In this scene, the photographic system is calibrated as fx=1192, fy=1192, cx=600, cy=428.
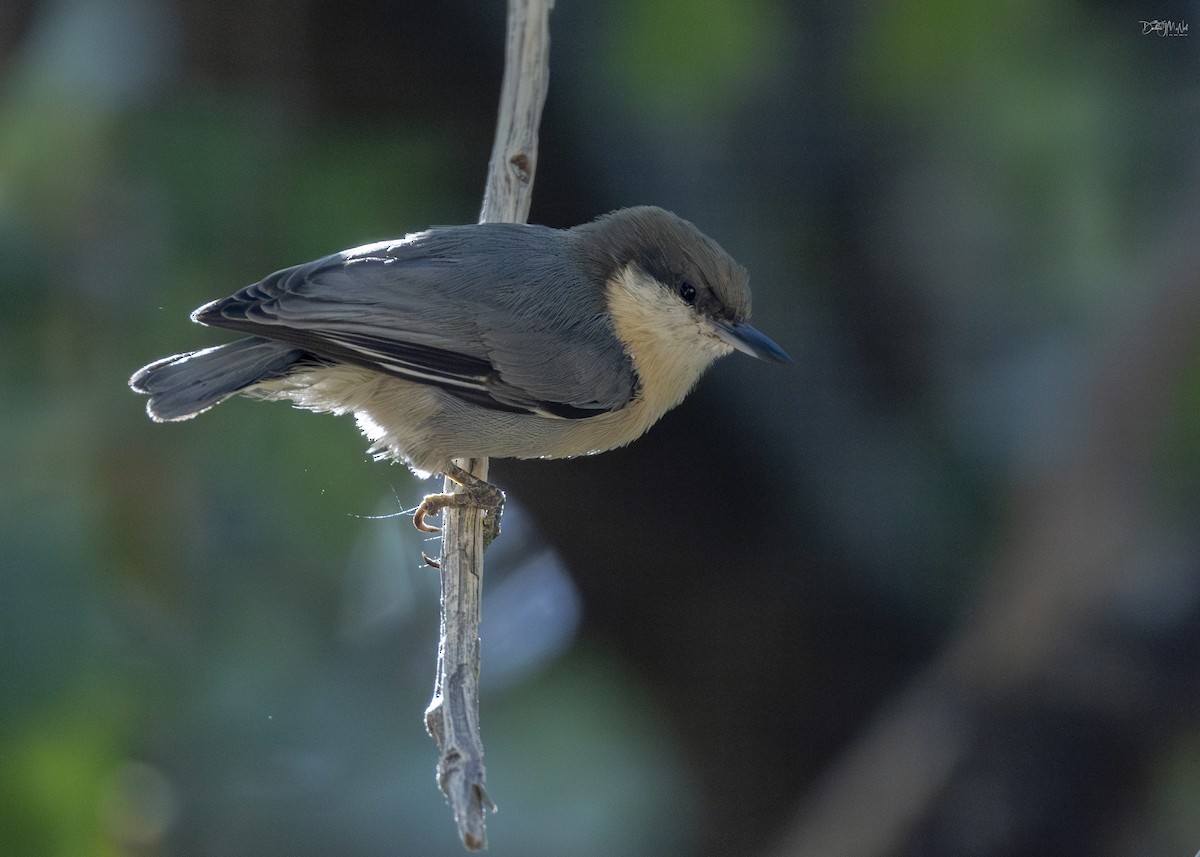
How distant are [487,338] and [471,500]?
39cm

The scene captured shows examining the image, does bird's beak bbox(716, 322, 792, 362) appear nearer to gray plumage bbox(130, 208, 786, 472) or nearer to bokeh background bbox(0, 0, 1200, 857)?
gray plumage bbox(130, 208, 786, 472)

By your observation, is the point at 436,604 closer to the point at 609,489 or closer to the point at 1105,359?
the point at 609,489

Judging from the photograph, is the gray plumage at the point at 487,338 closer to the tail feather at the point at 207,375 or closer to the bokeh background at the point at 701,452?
the tail feather at the point at 207,375

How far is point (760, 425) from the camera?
12.9 feet

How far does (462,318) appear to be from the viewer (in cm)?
273

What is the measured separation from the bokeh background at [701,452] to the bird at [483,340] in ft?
1.72

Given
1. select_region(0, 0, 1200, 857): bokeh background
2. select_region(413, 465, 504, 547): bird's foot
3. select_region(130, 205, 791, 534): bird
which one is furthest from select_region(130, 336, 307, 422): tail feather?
select_region(0, 0, 1200, 857): bokeh background

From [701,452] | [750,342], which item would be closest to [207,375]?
[750,342]

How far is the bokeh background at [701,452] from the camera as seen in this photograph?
319cm

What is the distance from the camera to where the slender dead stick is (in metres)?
1.85

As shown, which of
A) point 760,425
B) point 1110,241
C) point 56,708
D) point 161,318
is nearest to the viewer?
point 56,708

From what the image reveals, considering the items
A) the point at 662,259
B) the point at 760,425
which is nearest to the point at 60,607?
the point at 662,259

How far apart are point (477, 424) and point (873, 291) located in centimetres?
165

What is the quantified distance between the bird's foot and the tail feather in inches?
18.3
